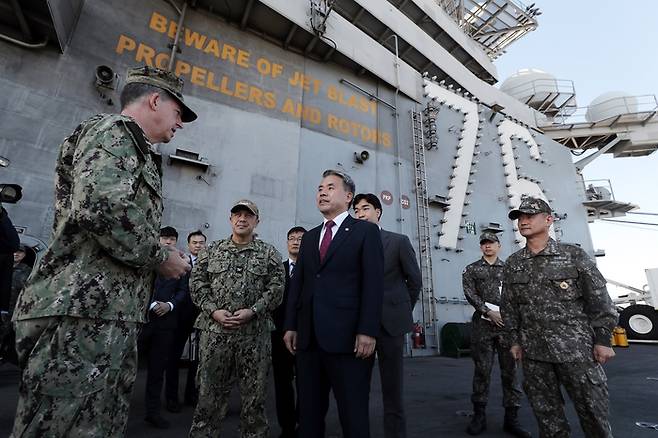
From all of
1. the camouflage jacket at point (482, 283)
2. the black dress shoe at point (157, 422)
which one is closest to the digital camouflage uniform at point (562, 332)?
the camouflage jacket at point (482, 283)

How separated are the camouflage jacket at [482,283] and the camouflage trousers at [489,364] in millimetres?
191

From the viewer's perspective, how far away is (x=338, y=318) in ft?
6.04

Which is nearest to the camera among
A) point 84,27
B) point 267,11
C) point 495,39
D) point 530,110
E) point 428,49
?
point 84,27

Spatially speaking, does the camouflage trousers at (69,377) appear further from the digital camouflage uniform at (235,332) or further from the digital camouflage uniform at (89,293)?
the digital camouflage uniform at (235,332)

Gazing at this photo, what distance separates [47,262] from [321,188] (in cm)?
140

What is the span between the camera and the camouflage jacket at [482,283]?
349 cm

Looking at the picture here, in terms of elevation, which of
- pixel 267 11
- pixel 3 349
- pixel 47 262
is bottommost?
pixel 3 349

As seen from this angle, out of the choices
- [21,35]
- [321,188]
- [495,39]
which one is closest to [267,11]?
[21,35]

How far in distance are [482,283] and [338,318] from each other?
7.76 feet

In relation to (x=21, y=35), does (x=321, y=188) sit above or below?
below

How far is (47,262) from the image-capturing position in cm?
124

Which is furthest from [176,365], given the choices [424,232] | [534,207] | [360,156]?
[424,232]

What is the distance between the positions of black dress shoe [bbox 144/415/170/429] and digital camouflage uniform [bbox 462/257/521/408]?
8.99 ft

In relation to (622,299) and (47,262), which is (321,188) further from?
(622,299)
